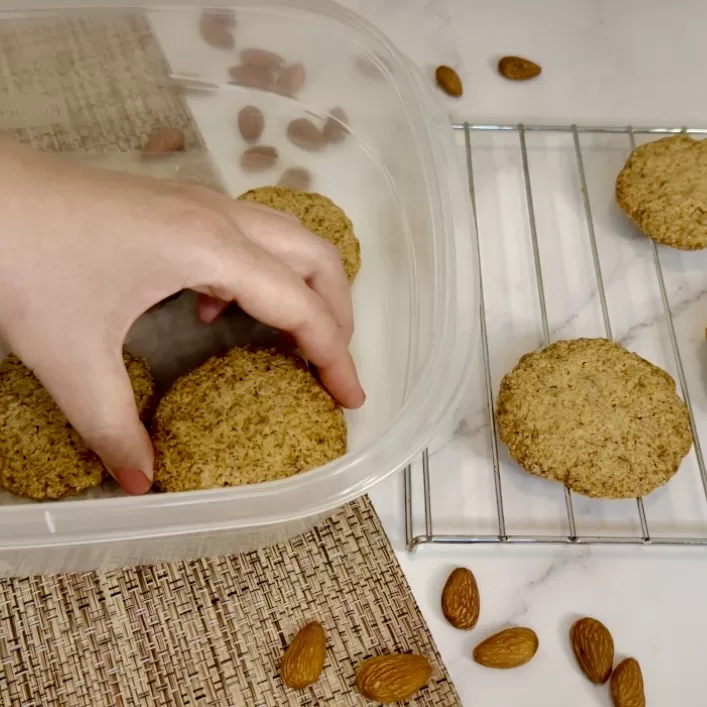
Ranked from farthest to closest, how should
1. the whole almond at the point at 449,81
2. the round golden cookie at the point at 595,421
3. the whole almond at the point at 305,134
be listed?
1. the whole almond at the point at 449,81
2. the whole almond at the point at 305,134
3. the round golden cookie at the point at 595,421

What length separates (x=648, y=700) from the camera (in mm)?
873

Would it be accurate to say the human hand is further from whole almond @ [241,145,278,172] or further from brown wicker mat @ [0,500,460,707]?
whole almond @ [241,145,278,172]

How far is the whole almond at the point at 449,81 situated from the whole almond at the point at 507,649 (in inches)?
33.1

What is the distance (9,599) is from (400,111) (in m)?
0.74

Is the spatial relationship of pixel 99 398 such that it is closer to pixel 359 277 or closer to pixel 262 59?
pixel 359 277

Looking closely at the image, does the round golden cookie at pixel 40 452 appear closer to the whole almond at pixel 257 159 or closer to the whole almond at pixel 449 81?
the whole almond at pixel 257 159

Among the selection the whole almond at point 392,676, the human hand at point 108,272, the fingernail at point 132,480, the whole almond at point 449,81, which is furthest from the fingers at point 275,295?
the whole almond at point 449,81

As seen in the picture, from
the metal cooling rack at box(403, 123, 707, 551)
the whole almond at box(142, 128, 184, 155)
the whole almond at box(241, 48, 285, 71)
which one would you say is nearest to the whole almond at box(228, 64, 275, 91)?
the whole almond at box(241, 48, 285, 71)

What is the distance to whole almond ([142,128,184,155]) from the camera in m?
1.14

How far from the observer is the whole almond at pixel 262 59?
1.07 meters

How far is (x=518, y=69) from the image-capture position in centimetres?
129

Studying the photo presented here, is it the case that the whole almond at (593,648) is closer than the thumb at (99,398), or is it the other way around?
the thumb at (99,398)

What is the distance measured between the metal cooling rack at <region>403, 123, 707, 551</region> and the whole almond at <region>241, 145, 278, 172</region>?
0.97 feet

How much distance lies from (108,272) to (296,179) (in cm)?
52
